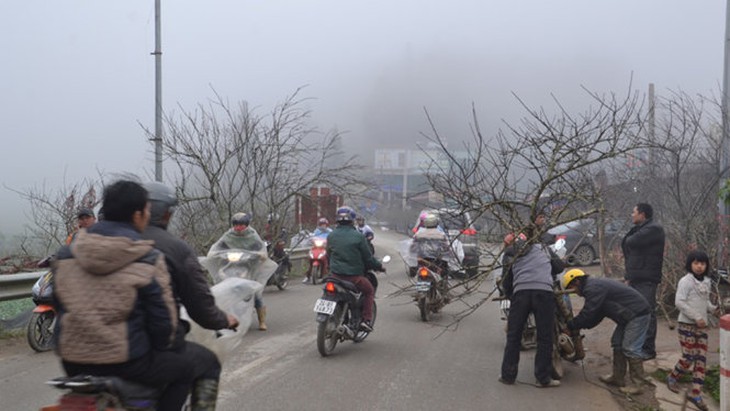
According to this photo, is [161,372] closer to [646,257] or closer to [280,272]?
[646,257]

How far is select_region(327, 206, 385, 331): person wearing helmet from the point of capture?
8010 millimetres

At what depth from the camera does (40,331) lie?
784cm

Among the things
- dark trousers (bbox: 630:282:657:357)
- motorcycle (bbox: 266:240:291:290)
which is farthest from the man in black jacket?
motorcycle (bbox: 266:240:291:290)

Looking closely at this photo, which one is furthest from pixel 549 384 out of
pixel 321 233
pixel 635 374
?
pixel 321 233

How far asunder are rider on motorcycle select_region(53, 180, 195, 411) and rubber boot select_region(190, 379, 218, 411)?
1.08ft

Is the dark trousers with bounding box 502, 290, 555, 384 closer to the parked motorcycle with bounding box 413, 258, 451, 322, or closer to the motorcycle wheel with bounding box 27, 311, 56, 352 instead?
the parked motorcycle with bounding box 413, 258, 451, 322

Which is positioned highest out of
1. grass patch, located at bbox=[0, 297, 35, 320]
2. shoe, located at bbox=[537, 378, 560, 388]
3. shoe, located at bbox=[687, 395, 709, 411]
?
shoe, located at bbox=[687, 395, 709, 411]

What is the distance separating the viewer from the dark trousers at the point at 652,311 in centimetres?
649

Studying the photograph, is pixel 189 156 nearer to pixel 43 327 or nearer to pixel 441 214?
pixel 43 327

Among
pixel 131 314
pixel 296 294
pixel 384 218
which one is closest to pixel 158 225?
pixel 131 314

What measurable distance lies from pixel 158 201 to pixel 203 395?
1126 mm

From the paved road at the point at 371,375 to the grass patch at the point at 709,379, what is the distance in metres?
0.80

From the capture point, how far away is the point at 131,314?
115 inches

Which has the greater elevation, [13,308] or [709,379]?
[709,379]
